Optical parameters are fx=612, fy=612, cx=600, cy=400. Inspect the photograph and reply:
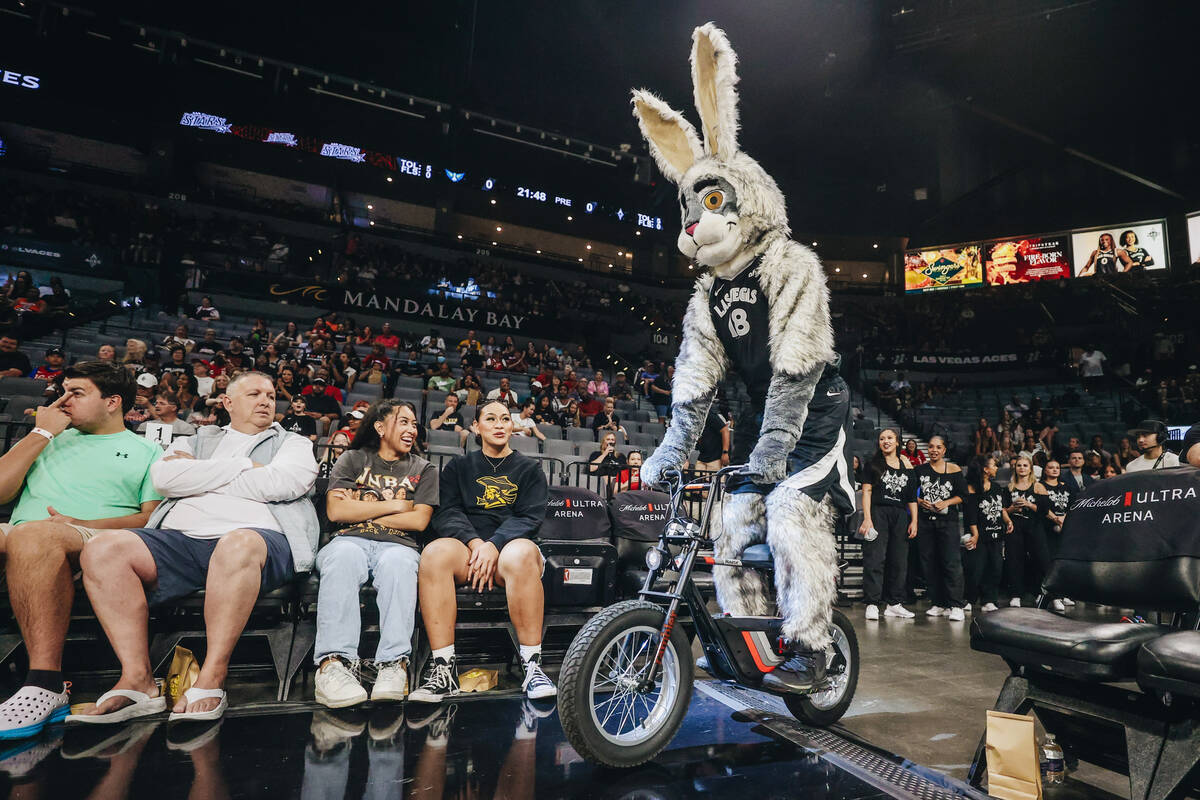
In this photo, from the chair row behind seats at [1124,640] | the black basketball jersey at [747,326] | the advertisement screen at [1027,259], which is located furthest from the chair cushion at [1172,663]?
the advertisement screen at [1027,259]

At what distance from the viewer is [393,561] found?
9.03ft

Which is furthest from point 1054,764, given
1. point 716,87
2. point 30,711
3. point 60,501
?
point 60,501

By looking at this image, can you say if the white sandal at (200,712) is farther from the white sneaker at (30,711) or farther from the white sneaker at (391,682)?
the white sneaker at (391,682)

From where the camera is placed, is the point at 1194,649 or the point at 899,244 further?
the point at 899,244

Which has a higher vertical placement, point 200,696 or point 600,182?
point 600,182

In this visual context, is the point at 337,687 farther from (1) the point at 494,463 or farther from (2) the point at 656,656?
(2) the point at 656,656

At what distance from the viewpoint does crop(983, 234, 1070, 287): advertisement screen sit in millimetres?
19109

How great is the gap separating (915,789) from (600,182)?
75.8 ft

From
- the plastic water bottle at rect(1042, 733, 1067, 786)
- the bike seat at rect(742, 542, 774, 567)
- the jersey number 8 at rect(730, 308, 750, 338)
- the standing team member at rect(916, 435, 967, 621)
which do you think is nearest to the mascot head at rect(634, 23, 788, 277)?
the jersey number 8 at rect(730, 308, 750, 338)

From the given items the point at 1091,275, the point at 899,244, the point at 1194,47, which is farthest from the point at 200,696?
the point at 899,244

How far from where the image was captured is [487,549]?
2.87 m

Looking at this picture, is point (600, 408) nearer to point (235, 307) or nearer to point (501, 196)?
point (235, 307)

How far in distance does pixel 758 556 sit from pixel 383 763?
147 cm

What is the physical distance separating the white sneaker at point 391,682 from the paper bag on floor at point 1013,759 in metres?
2.13
